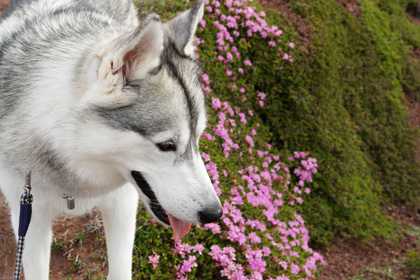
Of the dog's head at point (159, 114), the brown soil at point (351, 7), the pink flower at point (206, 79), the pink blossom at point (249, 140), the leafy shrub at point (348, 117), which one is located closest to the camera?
the dog's head at point (159, 114)

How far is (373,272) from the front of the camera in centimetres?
506

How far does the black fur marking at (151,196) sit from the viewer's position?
2.06 metres

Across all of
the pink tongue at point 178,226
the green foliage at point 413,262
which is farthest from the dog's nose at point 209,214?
the green foliage at point 413,262

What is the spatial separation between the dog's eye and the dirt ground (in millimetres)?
1607

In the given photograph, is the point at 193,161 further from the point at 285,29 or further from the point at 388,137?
the point at 388,137

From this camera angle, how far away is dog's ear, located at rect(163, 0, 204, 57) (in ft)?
6.92

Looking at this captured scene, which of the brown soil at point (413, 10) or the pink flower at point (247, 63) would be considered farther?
the brown soil at point (413, 10)

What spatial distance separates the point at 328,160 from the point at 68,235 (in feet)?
11.6

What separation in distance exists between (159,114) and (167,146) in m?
0.16

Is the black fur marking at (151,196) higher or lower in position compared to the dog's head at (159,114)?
lower

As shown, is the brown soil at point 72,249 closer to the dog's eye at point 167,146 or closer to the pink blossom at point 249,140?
the dog's eye at point 167,146

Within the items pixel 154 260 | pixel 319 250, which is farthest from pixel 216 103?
pixel 319 250

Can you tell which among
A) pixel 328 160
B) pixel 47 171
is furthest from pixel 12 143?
pixel 328 160

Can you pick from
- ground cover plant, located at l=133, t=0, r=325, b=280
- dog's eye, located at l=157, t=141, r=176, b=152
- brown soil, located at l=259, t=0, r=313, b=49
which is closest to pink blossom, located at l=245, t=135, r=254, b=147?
ground cover plant, located at l=133, t=0, r=325, b=280
